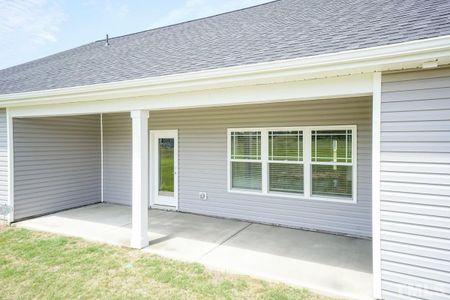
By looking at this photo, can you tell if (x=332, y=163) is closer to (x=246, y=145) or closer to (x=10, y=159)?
(x=246, y=145)

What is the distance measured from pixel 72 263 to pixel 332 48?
5.00 metres

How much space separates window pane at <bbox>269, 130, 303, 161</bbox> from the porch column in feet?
9.46

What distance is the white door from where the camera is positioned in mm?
8031

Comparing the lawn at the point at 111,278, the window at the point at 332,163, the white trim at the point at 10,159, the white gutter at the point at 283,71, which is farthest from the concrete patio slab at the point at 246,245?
the white gutter at the point at 283,71

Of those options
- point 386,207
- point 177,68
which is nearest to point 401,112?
point 386,207

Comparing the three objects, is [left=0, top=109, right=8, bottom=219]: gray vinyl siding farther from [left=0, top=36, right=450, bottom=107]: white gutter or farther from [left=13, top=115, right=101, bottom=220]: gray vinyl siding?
[left=0, top=36, right=450, bottom=107]: white gutter

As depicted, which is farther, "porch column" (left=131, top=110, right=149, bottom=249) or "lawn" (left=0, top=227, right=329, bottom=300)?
"porch column" (left=131, top=110, right=149, bottom=249)

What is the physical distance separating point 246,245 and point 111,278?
7.68 feet

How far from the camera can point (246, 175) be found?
700 centimetres

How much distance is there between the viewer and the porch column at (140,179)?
5238 mm

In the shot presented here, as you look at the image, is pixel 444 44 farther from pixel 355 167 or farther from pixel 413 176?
pixel 355 167

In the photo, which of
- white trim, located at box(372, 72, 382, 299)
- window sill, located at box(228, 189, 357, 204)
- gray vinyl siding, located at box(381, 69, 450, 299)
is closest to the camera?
gray vinyl siding, located at box(381, 69, 450, 299)

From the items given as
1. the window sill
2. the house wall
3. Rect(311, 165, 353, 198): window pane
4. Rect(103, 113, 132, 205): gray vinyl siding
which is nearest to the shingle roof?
the house wall

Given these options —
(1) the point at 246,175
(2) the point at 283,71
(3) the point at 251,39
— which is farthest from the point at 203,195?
(2) the point at 283,71
